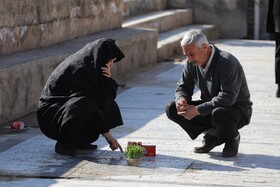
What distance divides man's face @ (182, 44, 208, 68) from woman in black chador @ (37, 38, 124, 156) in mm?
595

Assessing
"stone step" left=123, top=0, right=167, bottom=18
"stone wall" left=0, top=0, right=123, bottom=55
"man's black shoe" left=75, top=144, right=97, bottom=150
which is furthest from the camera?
"stone step" left=123, top=0, right=167, bottom=18

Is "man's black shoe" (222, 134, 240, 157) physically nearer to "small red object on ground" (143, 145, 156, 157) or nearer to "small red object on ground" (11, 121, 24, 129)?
"small red object on ground" (143, 145, 156, 157)

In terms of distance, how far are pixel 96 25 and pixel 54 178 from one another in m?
6.73

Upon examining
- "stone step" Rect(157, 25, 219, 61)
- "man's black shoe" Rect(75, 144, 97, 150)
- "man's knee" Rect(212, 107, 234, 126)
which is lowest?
"stone step" Rect(157, 25, 219, 61)

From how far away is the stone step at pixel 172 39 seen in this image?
49.1ft

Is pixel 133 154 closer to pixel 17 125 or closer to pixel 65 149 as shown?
pixel 65 149

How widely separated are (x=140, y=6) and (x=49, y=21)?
6.05 meters

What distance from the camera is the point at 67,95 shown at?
7.50m

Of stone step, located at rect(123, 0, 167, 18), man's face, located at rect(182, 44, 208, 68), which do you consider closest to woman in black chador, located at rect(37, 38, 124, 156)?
man's face, located at rect(182, 44, 208, 68)

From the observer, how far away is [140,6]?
677 inches

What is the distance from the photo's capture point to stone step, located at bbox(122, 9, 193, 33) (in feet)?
51.1

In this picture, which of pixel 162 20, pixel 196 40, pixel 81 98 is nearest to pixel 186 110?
pixel 196 40

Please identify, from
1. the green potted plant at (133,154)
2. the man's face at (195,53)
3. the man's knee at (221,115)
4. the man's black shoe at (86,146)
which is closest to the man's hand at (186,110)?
the man's knee at (221,115)

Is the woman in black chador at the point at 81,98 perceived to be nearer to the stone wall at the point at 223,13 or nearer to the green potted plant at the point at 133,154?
the green potted plant at the point at 133,154
